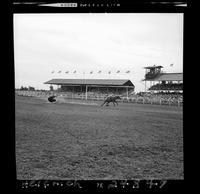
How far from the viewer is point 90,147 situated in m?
1.84

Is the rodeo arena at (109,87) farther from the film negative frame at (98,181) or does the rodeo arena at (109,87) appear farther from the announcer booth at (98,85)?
the film negative frame at (98,181)

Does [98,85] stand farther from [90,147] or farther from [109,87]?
[90,147]

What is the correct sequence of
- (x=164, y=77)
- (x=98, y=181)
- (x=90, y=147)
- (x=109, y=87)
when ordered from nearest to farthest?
1. (x=98, y=181)
2. (x=90, y=147)
3. (x=164, y=77)
4. (x=109, y=87)

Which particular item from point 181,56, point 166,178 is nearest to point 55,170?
point 166,178

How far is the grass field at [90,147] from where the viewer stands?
1750 millimetres

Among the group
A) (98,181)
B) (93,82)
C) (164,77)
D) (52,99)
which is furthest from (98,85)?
(98,181)

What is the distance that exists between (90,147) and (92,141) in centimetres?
5

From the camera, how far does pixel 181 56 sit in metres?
1.77

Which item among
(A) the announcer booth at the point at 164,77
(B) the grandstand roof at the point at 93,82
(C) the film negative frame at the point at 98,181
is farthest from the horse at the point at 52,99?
(A) the announcer booth at the point at 164,77

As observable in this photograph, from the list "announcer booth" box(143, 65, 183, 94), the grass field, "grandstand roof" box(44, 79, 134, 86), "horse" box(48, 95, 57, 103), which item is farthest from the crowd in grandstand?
"horse" box(48, 95, 57, 103)

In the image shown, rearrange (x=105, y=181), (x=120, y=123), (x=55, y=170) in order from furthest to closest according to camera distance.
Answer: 1. (x=120, y=123)
2. (x=55, y=170)
3. (x=105, y=181)
